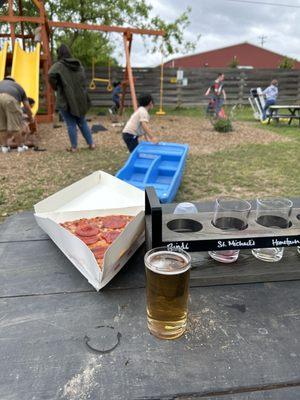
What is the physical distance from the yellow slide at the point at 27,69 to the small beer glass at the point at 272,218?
8188mm

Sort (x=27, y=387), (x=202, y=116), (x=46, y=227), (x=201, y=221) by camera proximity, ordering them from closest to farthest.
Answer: (x=27, y=387) → (x=201, y=221) → (x=46, y=227) → (x=202, y=116)

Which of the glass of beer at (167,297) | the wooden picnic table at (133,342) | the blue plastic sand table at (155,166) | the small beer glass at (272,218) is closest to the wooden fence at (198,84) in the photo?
the blue plastic sand table at (155,166)

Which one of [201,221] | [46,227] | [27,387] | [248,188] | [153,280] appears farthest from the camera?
[248,188]

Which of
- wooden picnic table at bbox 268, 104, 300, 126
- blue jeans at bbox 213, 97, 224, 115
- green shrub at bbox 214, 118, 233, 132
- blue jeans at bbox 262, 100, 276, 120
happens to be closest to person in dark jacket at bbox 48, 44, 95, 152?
green shrub at bbox 214, 118, 233, 132

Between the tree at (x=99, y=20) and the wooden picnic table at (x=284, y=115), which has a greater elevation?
the tree at (x=99, y=20)

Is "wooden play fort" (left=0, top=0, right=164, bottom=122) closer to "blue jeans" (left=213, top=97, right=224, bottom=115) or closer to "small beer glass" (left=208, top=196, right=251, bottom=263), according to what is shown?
"blue jeans" (left=213, top=97, right=224, bottom=115)

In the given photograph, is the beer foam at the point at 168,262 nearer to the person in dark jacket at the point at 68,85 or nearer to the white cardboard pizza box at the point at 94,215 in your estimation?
the white cardboard pizza box at the point at 94,215

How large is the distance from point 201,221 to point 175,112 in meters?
12.9

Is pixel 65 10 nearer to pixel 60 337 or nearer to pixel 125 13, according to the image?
pixel 125 13

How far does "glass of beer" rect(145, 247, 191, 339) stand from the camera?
2.67ft

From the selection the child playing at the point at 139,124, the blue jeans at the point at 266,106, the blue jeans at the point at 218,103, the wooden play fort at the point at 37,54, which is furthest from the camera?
the blue jeans at the point at 218,103

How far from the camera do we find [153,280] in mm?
828

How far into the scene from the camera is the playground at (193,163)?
4.62 m

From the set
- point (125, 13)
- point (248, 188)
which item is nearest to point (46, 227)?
point (248, 188)
